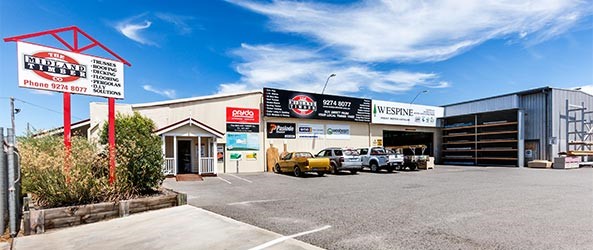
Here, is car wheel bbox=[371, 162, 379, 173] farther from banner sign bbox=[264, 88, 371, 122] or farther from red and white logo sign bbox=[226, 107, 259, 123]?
red and white logo sign bbox=[226, 107, 259, 123]

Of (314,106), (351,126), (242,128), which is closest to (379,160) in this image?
(351,126)

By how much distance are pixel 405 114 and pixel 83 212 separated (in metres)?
27.4

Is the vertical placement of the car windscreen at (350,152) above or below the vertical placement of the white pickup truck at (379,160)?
above

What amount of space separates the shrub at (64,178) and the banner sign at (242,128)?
42.8 feet

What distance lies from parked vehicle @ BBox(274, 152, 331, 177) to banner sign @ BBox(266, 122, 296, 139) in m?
2.81

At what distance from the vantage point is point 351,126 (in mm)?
26812

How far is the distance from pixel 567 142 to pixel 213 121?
2850 cm

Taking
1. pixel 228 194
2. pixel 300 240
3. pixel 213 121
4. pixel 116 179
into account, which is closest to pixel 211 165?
pixel 213 121

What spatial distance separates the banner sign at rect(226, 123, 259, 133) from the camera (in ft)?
69.3

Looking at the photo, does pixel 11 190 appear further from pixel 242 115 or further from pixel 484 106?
pixel 484 106

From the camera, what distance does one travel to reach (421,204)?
28.7ft

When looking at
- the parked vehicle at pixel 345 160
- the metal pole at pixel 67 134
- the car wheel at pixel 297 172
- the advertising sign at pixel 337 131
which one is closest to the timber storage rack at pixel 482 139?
the advertising sign at pixel 337 131

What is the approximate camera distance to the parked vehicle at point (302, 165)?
57.6 ft

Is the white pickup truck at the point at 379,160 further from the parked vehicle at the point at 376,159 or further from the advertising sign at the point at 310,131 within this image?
the advertising sign at the point at 310,131
